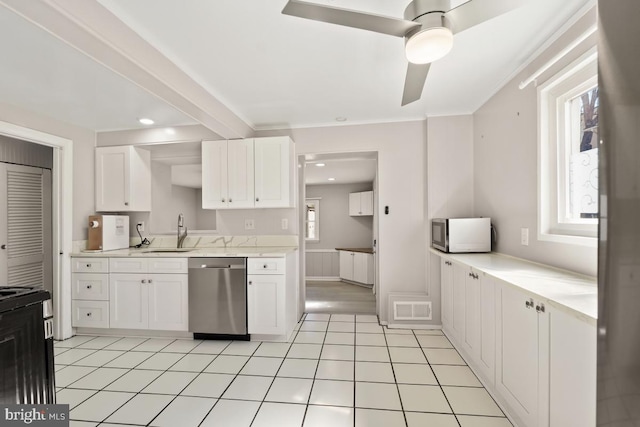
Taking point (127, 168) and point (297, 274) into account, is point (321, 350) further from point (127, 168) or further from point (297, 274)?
point (127, 168)

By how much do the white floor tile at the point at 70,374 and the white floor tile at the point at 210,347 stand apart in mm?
785

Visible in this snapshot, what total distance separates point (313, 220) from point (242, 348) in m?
4.31

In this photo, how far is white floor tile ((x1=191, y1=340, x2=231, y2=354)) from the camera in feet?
8.66

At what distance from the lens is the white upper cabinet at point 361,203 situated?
20.3ft

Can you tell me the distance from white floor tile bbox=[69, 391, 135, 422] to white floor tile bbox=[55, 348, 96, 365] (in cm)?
78

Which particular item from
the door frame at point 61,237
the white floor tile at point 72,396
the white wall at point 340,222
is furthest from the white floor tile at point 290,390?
the white wall at point 340,222

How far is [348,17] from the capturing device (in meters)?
1.25

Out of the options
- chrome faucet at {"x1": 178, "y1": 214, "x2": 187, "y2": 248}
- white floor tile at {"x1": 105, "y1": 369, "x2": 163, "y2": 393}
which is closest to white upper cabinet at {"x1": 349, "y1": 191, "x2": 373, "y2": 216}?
chrome faucet at {"x1": 178, "y1": 214, "x2": 187, "y2": 248}

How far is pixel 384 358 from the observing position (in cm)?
248

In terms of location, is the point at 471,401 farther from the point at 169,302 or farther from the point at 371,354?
the point at 169,302

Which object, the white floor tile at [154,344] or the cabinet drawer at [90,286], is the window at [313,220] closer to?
the white floor tile at [154,344]

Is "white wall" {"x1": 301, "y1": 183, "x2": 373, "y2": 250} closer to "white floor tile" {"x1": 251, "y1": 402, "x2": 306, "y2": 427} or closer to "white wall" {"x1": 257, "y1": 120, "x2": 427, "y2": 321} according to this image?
"white wall" {"x1": 257, "y1": 120, "x2": 427, "y2": 321}

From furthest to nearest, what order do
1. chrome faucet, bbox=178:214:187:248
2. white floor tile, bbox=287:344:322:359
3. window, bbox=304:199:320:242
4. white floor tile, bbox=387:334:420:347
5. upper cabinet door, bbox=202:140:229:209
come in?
window, bbox=304:199:320:242 < chrome faucet, bbox=178:214:187:248 < upper cabinet door, bbox=202:140:229:209 < white floor tile, bbox=387:334:420:347 < white floor tile, bbox=287:344:322:359

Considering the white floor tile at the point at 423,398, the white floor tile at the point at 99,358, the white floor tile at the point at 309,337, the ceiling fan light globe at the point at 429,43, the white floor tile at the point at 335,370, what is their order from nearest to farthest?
the ceiling fan light globe at the point at 429,43
the white floor tile at the point at 423,398
the white floor tile at the point at 335,370
the white floor tile at the point at 99,358
the white floor tile at the point at 309,337
